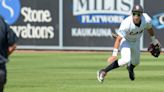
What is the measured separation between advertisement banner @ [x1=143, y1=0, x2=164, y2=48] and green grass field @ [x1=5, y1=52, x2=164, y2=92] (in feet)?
10.9

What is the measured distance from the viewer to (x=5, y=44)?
7055mm

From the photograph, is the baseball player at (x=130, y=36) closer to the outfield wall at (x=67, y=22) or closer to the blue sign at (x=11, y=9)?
the outfield wall at (x=67, y=22)

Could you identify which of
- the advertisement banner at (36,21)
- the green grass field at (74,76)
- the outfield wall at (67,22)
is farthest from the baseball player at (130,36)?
the advertisement banner at (36,21)

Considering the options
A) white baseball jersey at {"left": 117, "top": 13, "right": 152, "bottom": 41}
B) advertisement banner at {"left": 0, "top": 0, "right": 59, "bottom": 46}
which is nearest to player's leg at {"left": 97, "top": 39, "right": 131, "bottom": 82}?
white baseball jersey at {"left": 117, "top": 13, "right": 152, "bottom": 41}

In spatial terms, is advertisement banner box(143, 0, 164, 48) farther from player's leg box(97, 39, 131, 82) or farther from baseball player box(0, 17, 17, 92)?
baseball player box(0, 17, 17, 92)

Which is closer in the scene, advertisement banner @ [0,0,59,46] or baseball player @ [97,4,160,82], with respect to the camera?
baseball player @ [97,4,160,82]

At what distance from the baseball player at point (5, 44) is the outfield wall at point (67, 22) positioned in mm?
16380

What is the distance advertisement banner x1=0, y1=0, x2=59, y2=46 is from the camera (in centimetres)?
2383

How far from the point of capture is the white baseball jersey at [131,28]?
1180 centimetres

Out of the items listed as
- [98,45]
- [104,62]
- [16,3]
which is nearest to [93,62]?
[104,62]

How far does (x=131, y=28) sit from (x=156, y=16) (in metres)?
11.3

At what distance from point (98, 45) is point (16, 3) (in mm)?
3671

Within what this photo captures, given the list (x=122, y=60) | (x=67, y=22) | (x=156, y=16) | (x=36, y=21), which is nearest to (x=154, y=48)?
(x=122, y=60)

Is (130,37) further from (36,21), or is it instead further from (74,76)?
(36,21)
